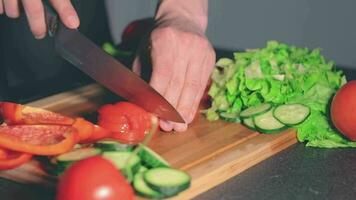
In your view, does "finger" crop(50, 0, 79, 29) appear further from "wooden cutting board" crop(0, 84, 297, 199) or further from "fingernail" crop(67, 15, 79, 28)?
"wooden cutting board" crop(0, 84, 297, 199)

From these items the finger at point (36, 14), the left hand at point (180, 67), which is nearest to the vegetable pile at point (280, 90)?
the left hand at point (180, 67)

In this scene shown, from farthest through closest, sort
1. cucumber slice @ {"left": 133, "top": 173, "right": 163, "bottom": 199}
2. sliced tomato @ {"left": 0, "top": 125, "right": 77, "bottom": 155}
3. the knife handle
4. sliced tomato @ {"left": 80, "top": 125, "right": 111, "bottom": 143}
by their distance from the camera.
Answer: the knife handle, sliced tomato @ {"left": 80, "top": 125, "right": 111, "bottom": 143}, sliced tomato @ {"left": 0, "top": 125, "right": 77, "bottom": 155}, cucumber slice @ {"left": 133, "top": 173, "right": 163, "bottom": 199}

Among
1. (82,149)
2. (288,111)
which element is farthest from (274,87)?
(82,149)

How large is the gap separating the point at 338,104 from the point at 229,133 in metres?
0.34

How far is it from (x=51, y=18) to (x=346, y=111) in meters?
0.91

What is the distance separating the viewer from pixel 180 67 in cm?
200

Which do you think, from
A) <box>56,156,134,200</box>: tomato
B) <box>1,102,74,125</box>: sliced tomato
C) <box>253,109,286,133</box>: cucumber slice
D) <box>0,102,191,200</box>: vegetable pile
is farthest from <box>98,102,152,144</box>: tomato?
<box>56,156,134,200</box>: tomato

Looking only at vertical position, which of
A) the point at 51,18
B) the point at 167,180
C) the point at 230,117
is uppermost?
the point at 51,18

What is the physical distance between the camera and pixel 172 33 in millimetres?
2027

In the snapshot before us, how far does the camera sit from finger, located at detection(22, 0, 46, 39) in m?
1.86

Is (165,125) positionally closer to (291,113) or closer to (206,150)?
(206,150)

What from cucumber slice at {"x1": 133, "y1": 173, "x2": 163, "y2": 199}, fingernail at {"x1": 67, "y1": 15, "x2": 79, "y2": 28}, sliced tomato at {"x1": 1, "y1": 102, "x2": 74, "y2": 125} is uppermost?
fingernail at {"x1": 67, "y1": 15, "x2": 79, "y2": 28}

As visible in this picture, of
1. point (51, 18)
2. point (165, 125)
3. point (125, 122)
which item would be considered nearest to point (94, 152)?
point (125, 122)

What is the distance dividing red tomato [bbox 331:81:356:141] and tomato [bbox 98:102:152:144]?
566 millimetres
